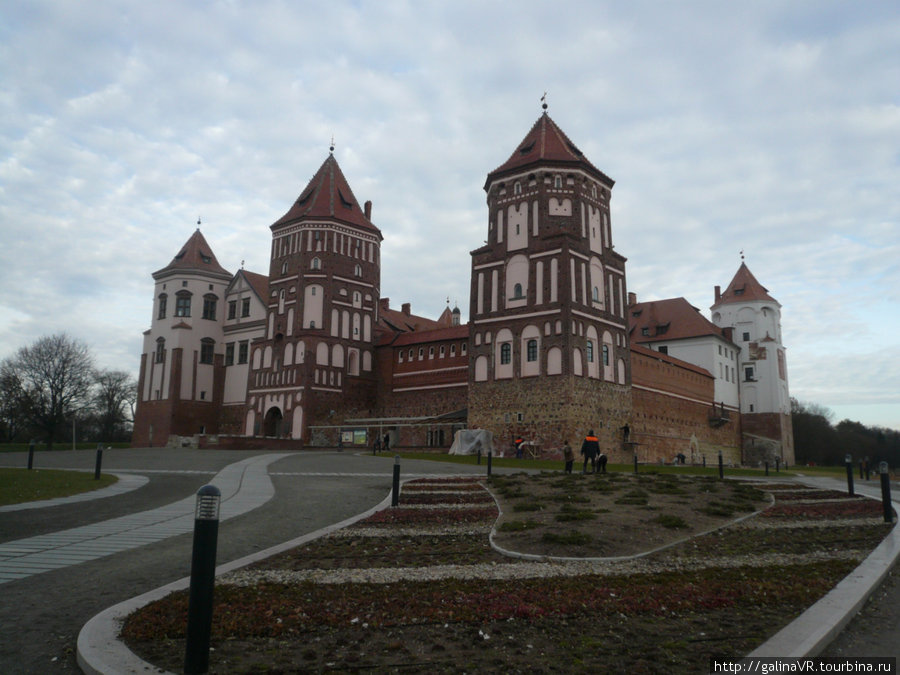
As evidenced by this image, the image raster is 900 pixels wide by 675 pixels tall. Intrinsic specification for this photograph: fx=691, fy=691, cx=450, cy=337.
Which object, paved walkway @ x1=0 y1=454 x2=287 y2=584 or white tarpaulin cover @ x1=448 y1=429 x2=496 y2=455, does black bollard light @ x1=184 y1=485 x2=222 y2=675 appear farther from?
white tarpaulin cover @ x1=448 y1=429 x2=496 y2=455

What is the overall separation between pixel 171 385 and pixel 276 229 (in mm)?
15320

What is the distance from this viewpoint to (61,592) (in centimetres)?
657

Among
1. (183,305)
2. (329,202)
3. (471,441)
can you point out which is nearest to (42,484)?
(471,441)

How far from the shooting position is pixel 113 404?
273ft

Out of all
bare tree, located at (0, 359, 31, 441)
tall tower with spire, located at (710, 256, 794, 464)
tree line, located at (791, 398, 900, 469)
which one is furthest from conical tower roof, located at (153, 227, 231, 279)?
tree line, located at (791, 398, 900, 469)

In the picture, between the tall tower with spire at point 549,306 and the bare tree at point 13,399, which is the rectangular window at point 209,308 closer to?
the bare tree at point 13,399

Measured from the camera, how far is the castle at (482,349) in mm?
43156

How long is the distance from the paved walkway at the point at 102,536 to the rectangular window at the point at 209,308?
4627 cm

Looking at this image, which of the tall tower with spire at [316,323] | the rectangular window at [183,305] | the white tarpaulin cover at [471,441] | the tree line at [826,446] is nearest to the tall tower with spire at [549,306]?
the white tarpaulin cover at [471,441]

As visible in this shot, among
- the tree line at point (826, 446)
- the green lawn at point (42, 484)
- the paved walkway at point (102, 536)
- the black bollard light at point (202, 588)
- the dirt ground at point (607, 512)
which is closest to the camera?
the black bollard light at point (202, 588)

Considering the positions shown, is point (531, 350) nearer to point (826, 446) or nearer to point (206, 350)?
point (206, 350)

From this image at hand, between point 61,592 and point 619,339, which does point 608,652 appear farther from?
point 619,339

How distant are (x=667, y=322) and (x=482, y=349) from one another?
3312 centimetres

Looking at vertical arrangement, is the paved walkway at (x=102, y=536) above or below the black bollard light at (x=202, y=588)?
below
